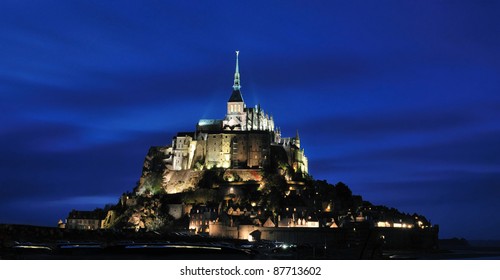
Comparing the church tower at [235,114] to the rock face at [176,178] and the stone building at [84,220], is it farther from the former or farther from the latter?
the stone building at [84,220]

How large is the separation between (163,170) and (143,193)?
189 inches

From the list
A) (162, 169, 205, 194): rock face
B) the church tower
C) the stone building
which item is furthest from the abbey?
the stone building

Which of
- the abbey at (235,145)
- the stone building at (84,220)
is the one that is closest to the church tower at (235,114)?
the abbey at (235,145)

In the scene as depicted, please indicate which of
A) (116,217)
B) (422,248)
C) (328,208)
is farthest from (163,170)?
(422,248)

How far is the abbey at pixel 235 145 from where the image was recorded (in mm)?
76688

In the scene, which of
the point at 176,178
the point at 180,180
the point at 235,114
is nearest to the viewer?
the point at 180,180

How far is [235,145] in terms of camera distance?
77.4 m

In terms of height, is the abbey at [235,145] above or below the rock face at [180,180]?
above

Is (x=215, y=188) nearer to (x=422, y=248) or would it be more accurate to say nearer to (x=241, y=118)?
(x=241, y=118)

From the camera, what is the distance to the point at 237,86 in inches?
3565

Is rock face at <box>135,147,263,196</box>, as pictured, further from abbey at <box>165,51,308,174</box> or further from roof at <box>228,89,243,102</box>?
roof at <box>228,89,243,102</box>

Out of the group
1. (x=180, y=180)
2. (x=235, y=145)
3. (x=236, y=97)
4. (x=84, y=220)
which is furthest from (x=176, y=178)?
(x=236, y=97)

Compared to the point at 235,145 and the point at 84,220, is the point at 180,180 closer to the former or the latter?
the point at 235,145

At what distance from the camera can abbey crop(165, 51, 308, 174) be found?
252 feet
